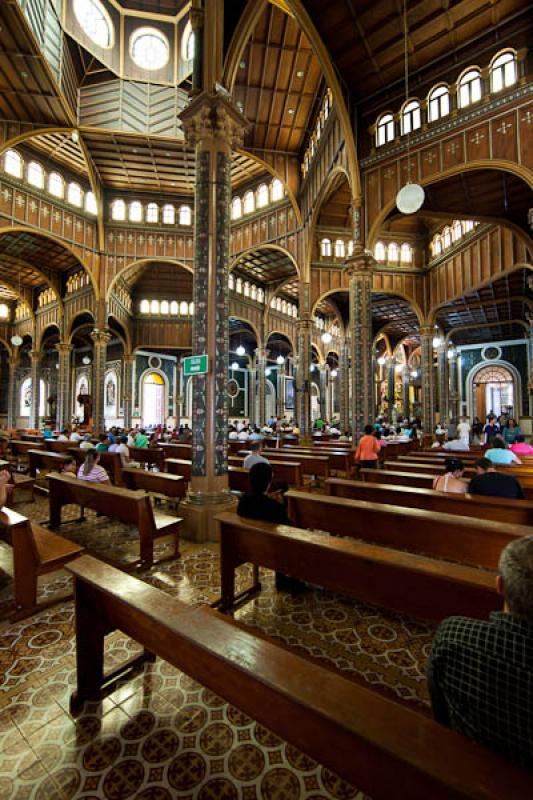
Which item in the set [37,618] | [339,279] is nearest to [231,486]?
[37,618]

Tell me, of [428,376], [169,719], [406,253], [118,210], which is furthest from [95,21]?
[169,719]

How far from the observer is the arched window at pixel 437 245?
58.9ft

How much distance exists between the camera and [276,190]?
59.0 ft

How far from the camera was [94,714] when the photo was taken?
2252mm

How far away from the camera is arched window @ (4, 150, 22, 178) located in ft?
50.1

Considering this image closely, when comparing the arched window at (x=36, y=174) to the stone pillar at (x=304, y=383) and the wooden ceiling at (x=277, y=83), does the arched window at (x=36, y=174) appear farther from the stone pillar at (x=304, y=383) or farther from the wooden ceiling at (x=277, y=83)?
the stone pillar at (x=304, y=383)

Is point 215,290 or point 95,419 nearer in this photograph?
point 215,290

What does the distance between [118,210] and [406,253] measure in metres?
14.1

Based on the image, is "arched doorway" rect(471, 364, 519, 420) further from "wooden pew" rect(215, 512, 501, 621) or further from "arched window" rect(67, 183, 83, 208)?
"wooden pew" rect(215, 512, 501, 621)

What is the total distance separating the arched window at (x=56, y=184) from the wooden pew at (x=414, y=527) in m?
18.8

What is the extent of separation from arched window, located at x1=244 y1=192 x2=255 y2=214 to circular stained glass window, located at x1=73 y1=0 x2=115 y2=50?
24.3 ft

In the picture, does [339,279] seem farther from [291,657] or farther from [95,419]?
[291,657]

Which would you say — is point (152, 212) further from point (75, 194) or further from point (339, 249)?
point (339, 249)

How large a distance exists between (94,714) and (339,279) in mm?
17713
